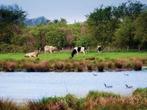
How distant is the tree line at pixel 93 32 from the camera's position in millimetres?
108875

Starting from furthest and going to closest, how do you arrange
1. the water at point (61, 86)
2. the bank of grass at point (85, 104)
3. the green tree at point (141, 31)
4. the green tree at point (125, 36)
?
1. the green tree at point (125, 36)
2. the green tree at point (141, 31)
3. the water at point (61, 86)
4. the bank of grass at point (85, 104)

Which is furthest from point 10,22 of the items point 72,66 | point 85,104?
point 85,104

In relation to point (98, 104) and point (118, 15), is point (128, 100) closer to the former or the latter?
point (98, 104)

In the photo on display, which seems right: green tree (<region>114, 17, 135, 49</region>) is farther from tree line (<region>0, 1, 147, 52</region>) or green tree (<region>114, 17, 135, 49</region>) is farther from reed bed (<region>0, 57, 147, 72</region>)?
reed bed (<region>0, 57, 147, 72</region>)

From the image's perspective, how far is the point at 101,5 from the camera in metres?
135

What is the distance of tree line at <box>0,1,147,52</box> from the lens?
357 ft

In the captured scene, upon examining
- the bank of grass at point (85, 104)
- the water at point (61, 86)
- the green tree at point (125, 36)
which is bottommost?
the water at point (61, 86)

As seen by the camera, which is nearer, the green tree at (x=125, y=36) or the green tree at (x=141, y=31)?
the green tree at (x=141, y=31)

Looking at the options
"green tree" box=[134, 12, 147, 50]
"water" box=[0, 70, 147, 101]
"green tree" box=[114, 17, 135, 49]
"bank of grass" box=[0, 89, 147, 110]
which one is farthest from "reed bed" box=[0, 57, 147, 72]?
"green tree" box=[114, 17, 135, 49]

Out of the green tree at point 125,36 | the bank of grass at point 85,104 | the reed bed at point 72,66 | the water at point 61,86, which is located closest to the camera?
the bank of grass at point 85,104

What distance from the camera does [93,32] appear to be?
12012 cm

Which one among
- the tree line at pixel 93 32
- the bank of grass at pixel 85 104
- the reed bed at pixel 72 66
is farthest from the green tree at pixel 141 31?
the bank of grass at pixel 85 104

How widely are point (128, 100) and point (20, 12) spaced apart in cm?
11034

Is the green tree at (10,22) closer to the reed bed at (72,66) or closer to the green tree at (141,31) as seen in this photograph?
the green tree at (141,31)
